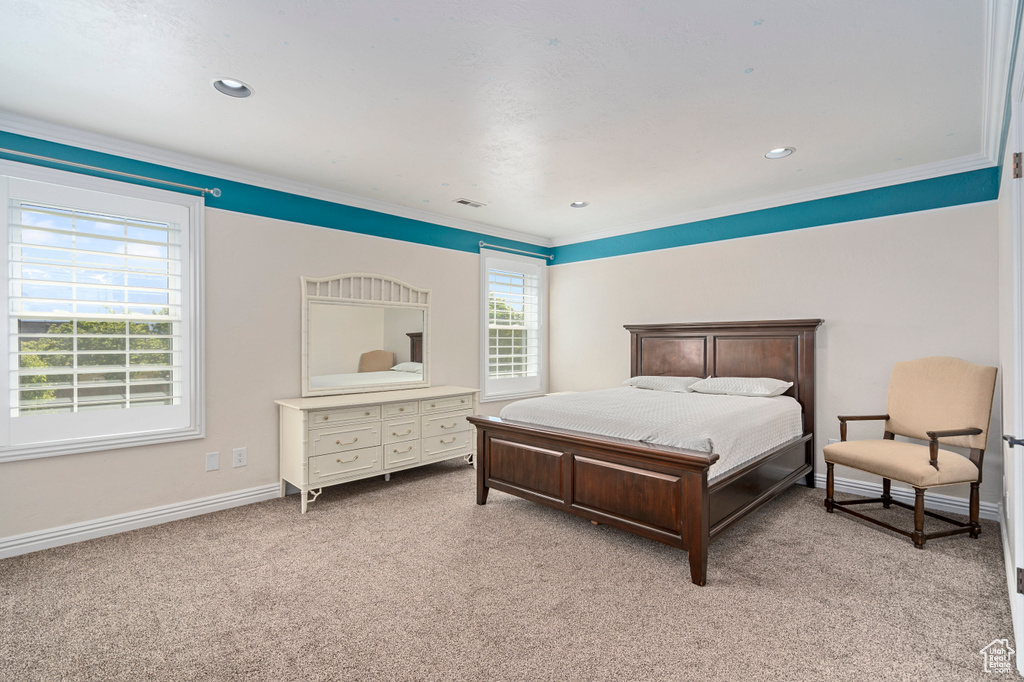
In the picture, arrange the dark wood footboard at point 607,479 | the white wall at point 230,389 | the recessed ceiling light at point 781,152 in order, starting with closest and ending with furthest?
the dark wood footboard at point 607,479
the white wall at point 230,389
the recessed ceiling light at point 781,152

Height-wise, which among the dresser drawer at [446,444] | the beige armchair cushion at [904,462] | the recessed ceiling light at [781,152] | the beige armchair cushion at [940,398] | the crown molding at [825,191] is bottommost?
the dresser drawer at [446,444]

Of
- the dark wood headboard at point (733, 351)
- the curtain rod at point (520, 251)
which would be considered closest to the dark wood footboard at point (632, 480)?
the dark wood headboard at point (733, 351)

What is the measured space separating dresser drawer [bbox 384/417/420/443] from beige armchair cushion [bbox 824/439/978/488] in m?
3.00

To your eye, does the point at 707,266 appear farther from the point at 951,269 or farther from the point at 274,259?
the point at 274,259

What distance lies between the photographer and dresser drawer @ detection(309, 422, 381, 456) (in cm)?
351

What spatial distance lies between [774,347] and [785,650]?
9.05 ft

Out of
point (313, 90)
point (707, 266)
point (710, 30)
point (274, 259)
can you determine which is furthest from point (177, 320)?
point (707, 266)

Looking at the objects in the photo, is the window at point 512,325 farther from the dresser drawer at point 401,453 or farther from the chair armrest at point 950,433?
the chair armrest at point 950,433

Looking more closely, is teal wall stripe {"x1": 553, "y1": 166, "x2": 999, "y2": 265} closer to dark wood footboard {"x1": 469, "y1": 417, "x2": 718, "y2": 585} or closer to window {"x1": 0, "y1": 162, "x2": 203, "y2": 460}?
dark wood footboard {"x1": 469, "y1": 417, "x2": 718, "y2": 585}

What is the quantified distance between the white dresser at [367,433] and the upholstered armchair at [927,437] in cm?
287

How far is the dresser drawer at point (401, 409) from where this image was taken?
391 centimetres

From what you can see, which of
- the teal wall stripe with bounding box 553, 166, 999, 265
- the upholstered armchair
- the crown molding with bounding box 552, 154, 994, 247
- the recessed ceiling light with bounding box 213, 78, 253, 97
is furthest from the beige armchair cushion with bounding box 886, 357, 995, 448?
the recessed ceiling light with bounding box 213, 78, 253, 97

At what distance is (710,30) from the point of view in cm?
196

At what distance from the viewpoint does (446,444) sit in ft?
14.2
